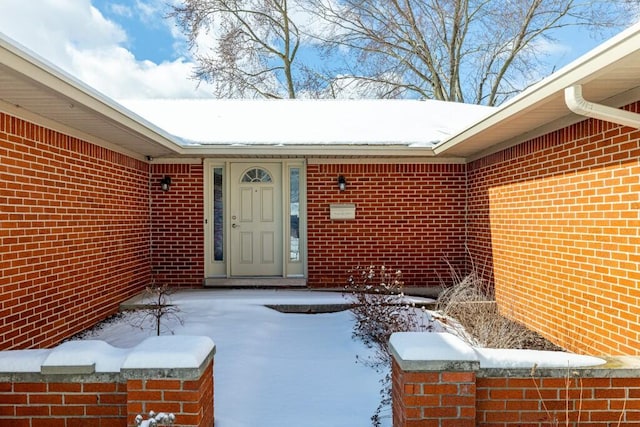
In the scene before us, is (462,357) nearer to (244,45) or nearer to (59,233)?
(59,233)

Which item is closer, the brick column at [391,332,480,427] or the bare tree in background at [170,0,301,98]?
the brick column at [391,332,480,427]

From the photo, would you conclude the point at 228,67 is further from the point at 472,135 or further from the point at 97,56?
the point at 472,135

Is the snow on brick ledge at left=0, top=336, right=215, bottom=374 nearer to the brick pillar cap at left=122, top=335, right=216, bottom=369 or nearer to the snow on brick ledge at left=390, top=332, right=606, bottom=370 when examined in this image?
the brick pillar cap at left=122, top=335, right=216, bottom=369

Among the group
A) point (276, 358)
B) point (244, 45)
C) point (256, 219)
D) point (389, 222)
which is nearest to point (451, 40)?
point (244, 45)

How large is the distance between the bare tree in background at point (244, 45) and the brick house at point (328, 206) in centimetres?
1180

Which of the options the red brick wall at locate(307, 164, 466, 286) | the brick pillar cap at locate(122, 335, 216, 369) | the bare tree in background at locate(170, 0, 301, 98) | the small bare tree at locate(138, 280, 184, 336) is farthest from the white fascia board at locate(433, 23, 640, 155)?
the bare tree in background at locate(170, 0, 301, 98)

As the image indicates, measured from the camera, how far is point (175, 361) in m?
2.43

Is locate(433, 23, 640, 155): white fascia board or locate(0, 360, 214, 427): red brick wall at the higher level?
locate(433, 23, 640, 155): white fascia board

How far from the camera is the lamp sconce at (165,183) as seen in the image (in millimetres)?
7625

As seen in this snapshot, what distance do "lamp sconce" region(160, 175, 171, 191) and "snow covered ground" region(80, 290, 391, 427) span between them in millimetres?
1914

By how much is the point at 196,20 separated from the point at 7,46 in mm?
17136

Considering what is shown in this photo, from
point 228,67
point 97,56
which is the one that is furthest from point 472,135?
point 97,56

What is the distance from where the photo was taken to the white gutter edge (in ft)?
11.5

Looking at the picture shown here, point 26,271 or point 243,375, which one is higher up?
point 26,271
